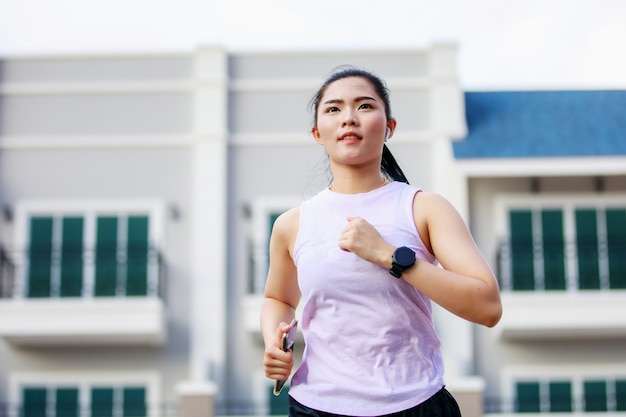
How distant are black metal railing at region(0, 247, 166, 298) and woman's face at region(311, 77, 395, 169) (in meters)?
12.5

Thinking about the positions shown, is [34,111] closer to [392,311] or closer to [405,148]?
[405,148]

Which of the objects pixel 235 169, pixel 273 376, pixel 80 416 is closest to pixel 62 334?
pixel 80 416

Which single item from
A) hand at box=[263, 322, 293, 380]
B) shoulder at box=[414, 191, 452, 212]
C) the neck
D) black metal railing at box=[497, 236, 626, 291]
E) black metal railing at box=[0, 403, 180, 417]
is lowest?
black metal railing at box=[0, 403, 180, 417]

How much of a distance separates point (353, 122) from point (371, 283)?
0.39m

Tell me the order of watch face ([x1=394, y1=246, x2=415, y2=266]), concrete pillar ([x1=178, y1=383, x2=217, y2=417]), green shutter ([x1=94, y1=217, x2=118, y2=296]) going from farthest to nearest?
green shutter ([x1=94, y1=217, x2=118, y2=296]) → concrete pillar ([x1=178, y1=383, x2=217, y2=417]) → watch face ([x1=394, y1=246, x2=415, y2=266])

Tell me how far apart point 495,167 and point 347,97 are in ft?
40.4

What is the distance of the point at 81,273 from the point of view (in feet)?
48.9

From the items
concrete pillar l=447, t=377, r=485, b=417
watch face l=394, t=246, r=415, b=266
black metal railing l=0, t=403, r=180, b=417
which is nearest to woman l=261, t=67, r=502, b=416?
watch face l=394, t=246, r=415, b=266

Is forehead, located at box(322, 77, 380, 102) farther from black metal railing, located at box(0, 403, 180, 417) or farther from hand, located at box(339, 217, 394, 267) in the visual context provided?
black metal railing, located at box(0, 403, 180, 417)

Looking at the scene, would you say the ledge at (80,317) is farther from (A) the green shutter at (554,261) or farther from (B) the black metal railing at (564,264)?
(A) the green shutter at (554,261)

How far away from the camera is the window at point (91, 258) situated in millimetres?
14828

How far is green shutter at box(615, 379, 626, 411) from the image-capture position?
14492 mm

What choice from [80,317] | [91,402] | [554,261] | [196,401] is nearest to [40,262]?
[80,317]

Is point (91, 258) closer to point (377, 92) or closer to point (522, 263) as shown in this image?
point (522, 263)
